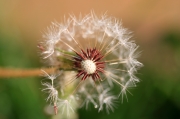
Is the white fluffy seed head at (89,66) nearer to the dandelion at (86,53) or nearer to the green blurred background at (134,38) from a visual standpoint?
the dandelion at (86,53)

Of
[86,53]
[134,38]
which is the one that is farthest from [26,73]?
[134,38]

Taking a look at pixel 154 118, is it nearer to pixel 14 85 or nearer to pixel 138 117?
pixel 138 117

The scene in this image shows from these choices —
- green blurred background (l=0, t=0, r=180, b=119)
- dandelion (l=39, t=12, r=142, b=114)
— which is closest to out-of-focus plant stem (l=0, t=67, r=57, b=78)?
dandelion (l=39, t=12, r=142, b=114)

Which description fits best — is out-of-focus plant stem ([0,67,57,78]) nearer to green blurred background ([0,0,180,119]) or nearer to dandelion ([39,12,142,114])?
dandelion ([39,12,142,114])

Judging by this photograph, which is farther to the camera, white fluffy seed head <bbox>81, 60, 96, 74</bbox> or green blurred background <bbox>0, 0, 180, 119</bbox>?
green blurred background <bbox>0, 0, 180, 119</bbox>

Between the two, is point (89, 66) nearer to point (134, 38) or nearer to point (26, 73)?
point (26, 73)

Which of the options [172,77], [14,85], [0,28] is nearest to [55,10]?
[0,28]
